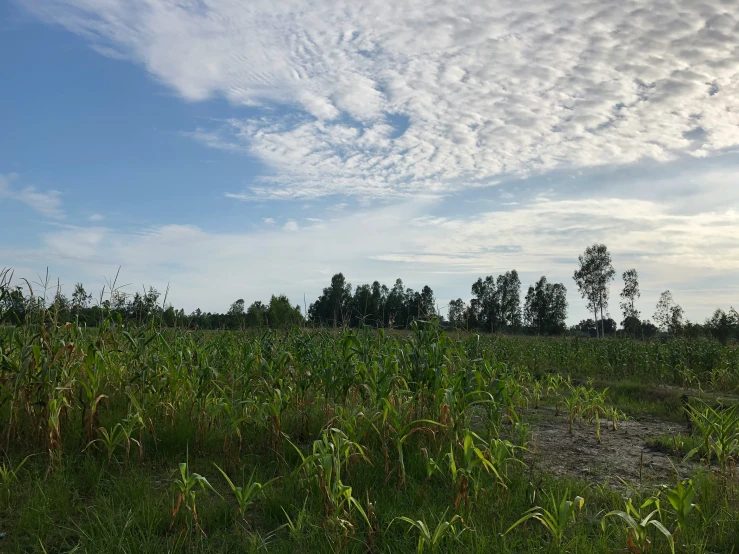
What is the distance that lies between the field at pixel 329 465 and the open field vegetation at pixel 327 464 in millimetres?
19

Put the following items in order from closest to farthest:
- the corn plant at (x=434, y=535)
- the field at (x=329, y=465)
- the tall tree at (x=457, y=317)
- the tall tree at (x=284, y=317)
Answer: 1. the corn plant at (x=434, y=535)
2. the field at (x=329, y=465)
3. the tall tree at (x=457, y=317)
4. the tall tree at (x=284, y=317)

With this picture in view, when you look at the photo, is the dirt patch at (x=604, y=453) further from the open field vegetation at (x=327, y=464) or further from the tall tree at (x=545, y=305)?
the tall tree at (x=545, y=305)

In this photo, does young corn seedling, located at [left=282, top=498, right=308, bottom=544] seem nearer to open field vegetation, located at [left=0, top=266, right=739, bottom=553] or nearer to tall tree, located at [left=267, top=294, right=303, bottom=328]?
open field vegetation, located at [left=0, top=266, right=739, bottom=553]

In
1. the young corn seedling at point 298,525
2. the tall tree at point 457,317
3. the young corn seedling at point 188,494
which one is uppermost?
the tall tree at point 457,317

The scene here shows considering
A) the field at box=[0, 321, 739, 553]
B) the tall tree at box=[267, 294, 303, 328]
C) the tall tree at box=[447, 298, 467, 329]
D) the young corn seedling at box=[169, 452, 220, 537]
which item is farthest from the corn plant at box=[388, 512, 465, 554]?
the tall tree at box=[267, 294, 303, 328]

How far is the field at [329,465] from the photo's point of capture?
329cm

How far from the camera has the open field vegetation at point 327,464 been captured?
10.8 ft

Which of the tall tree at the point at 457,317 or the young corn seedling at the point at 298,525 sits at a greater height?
the tall tree at the point at 457,317

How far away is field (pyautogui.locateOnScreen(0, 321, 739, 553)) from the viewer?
10.8 ft

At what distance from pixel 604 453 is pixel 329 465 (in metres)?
3.51

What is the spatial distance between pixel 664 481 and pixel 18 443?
19.4 feet

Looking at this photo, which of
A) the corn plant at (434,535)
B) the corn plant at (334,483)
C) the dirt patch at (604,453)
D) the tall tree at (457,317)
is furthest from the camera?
the tall tree at (457,317)

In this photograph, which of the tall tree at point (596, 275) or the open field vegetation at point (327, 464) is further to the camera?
the tall tree at point (596, 275)

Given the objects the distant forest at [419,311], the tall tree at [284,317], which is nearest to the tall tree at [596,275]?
the distant forest at [419,311]
